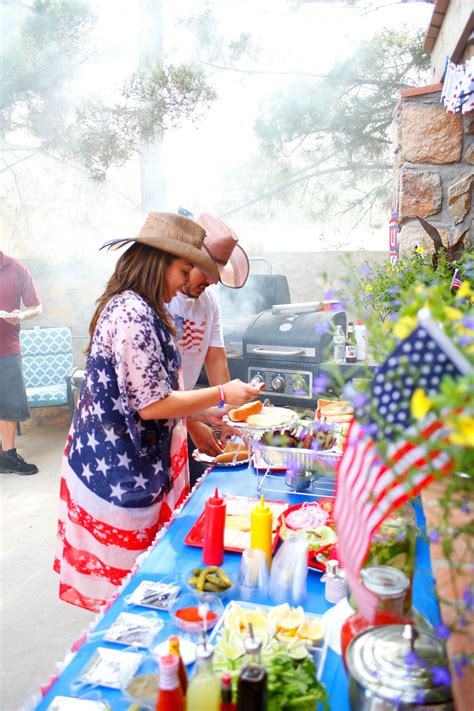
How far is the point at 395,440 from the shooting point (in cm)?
85

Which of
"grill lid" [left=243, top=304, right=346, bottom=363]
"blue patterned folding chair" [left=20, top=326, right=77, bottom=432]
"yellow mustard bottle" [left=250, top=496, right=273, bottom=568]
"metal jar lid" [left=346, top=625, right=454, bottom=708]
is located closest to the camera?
"metal jar lid" [left=346, top=625, right=454, bottom=708]

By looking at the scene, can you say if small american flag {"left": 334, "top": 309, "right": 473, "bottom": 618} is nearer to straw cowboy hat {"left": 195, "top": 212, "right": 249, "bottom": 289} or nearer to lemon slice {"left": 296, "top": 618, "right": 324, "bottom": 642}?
lemon slice {"left": 296, "top": 618, "right": 324, "bottom": 642}

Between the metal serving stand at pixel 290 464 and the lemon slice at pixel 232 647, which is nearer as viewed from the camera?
the lemon slice at pixel 232 647

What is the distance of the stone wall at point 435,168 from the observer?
3.28 meters

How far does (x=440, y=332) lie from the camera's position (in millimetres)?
827

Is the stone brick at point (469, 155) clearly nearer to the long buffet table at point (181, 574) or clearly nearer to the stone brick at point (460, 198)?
the stone brick at point (460, 198)

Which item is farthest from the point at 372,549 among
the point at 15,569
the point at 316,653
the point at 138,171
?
the point at 138,171

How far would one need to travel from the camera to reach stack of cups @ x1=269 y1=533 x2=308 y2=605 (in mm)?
1608

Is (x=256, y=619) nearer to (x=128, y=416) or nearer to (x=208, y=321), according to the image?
(x=128, y=416)

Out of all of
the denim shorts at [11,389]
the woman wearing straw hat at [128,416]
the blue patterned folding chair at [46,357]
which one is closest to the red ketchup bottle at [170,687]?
the woman wearing straw hat at [128,416]

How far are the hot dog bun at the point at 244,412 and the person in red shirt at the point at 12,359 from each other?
11.4ft

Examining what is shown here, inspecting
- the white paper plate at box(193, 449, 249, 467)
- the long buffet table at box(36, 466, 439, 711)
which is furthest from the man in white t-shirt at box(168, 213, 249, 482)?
the long buffet table at box(36, 466, 439, 711)

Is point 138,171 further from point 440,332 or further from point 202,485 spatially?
point 440,332

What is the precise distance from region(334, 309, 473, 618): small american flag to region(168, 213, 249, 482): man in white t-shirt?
192cm
